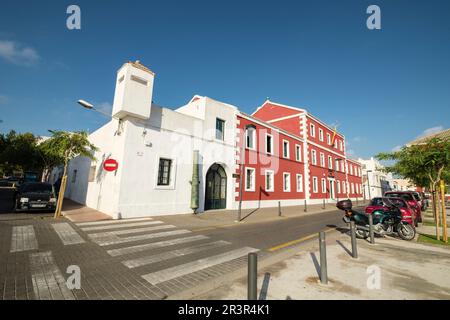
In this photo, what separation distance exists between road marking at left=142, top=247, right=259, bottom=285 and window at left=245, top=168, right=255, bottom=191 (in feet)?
37.0

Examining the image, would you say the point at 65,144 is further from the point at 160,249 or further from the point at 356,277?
A: the point at 356,277

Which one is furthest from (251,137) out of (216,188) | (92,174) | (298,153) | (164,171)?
(92,174)

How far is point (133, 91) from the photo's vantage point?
10.7 meters

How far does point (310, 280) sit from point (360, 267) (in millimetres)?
1675

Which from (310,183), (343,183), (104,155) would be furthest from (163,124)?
(343,183)

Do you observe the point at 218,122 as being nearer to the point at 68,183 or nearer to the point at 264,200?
the point at 264,200

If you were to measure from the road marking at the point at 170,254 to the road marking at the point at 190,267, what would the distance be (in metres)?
0.63

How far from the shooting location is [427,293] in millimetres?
3389

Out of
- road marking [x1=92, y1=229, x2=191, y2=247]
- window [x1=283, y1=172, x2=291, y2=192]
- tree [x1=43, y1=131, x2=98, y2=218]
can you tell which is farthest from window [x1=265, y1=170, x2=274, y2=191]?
tree [x1=43, y1=131, x2=98, y2=218]

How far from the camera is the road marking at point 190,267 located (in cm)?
384

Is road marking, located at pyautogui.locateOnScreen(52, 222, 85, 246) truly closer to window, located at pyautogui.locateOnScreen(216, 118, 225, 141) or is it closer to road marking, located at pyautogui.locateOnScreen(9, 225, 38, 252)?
road marking, located at pyautogui.locateOnScreen(9, 225, 38, 252)

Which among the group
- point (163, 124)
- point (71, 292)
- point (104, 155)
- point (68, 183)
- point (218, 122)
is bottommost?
point (71, 292)

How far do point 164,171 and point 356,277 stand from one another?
10440 millimetres

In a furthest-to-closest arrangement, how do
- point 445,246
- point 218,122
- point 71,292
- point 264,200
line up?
point 264,200
point 218,122
point 445,246
point 71,292
